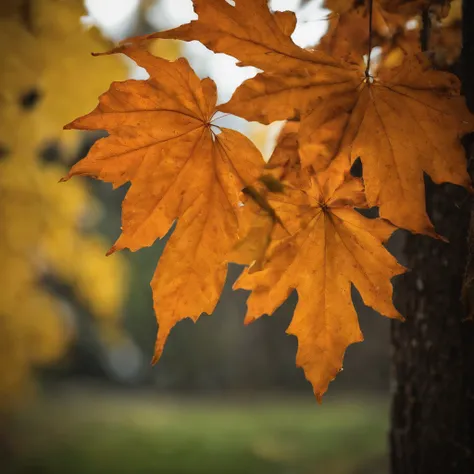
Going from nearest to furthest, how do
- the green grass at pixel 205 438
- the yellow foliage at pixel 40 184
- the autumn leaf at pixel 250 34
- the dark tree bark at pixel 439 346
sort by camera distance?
the autumn leaf at pixel 250 34, the dark tree bark at pixel 439 346, the yellow foliage at pixel 40 184, the green grass at pixel 205 438

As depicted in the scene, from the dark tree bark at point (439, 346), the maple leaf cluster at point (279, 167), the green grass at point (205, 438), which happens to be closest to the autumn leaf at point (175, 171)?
the maple leaf cluster at point (279, 167)

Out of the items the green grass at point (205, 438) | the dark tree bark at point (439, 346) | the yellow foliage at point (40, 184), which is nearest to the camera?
the dark tree bark at point (439, 346)

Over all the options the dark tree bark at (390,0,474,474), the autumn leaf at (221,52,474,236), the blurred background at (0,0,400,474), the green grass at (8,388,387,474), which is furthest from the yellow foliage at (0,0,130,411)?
the green grass at (8,388,387,474)

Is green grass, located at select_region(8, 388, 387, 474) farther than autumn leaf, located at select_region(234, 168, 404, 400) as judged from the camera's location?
Yes

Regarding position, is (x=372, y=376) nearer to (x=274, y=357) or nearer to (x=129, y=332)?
(x=274, y=357)

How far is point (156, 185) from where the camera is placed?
0.60m

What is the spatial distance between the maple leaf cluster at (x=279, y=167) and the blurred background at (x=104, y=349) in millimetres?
319

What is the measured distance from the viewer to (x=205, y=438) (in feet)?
13.5

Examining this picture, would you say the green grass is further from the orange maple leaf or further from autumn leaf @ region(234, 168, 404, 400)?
the orange maple leaf

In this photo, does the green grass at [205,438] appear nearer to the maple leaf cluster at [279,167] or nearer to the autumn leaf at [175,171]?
the maple leaf cluster at [279,167]

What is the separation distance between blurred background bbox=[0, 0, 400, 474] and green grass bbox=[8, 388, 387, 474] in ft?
0.08

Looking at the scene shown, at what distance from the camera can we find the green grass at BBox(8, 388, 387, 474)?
3309 mm

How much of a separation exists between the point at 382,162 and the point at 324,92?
113mm

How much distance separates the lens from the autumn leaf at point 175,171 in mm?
572
